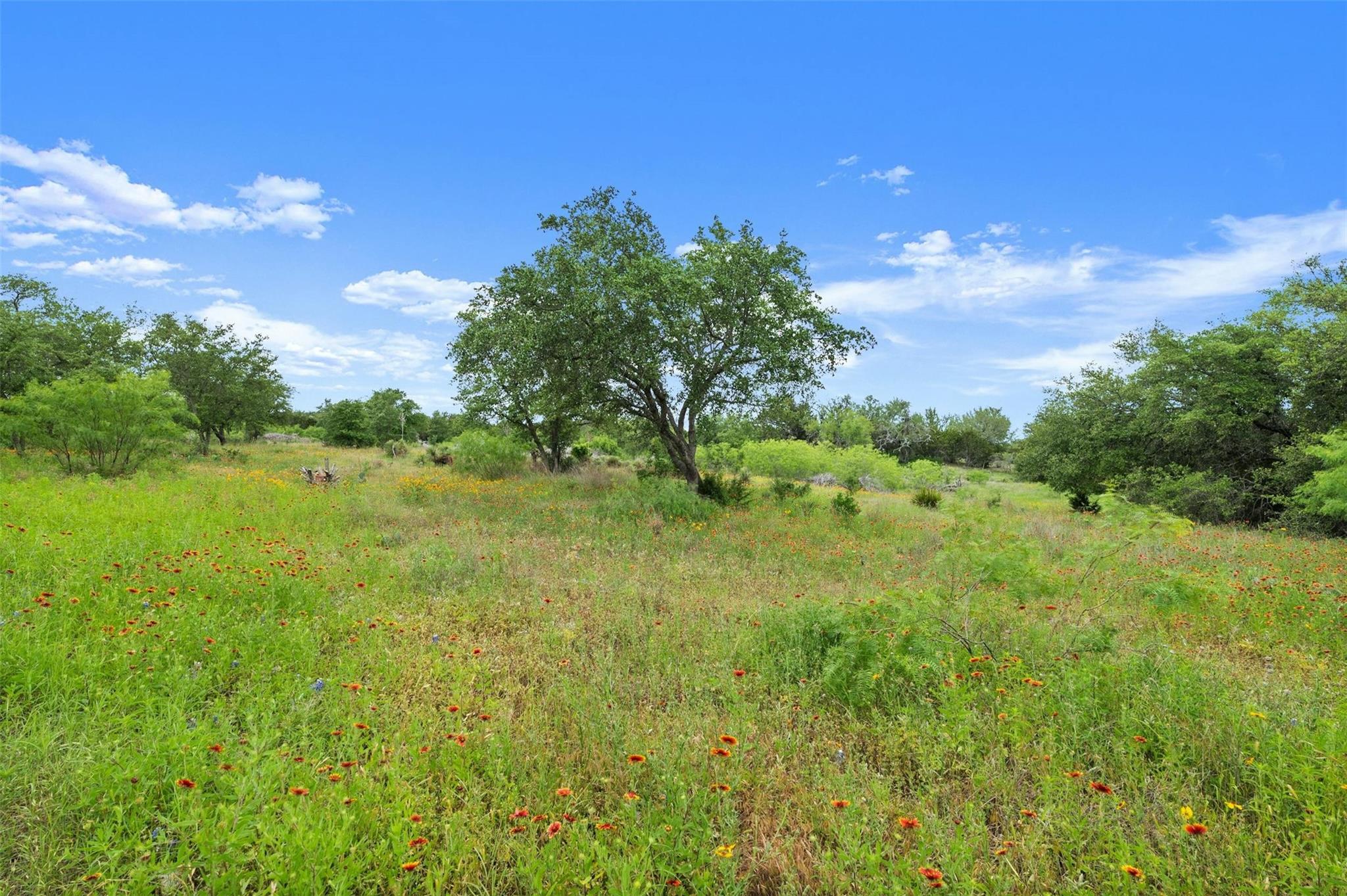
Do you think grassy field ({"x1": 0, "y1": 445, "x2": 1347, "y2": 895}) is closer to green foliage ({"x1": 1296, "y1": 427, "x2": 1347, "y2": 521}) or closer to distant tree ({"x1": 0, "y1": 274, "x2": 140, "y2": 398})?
green foliage ({"x1": 1296, "y1": 427, "x2": 1347, "y2": 521})

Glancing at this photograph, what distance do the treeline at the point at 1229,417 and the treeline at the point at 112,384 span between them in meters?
29.3

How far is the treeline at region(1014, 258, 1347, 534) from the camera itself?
650 inches

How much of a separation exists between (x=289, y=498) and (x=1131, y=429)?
2776 cm

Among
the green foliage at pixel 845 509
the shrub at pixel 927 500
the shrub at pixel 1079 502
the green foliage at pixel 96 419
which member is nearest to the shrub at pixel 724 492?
the green foliage at pixel 845 509

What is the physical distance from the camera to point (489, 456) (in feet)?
79.5

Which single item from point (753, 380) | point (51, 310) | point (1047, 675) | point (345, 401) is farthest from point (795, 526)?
point (345, 401)

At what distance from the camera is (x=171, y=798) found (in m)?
2.94

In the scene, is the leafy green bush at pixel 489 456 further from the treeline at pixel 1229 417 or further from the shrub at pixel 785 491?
the treeline at pixel 1229 417

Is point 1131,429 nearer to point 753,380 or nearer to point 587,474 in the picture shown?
point 753,380

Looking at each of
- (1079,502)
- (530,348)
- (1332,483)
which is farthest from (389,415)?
(1332,483)

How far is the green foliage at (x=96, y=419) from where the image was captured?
14.1m

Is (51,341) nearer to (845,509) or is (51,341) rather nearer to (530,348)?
(530,348)

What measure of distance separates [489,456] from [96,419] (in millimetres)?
12071

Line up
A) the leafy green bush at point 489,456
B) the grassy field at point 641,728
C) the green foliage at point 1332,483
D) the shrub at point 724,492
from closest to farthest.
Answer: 1. the grassy field at point 641,728
2. the green foliage at point 1332,483
3. the shrub at point 724,492
4. the leafy green bush at point 489,456
